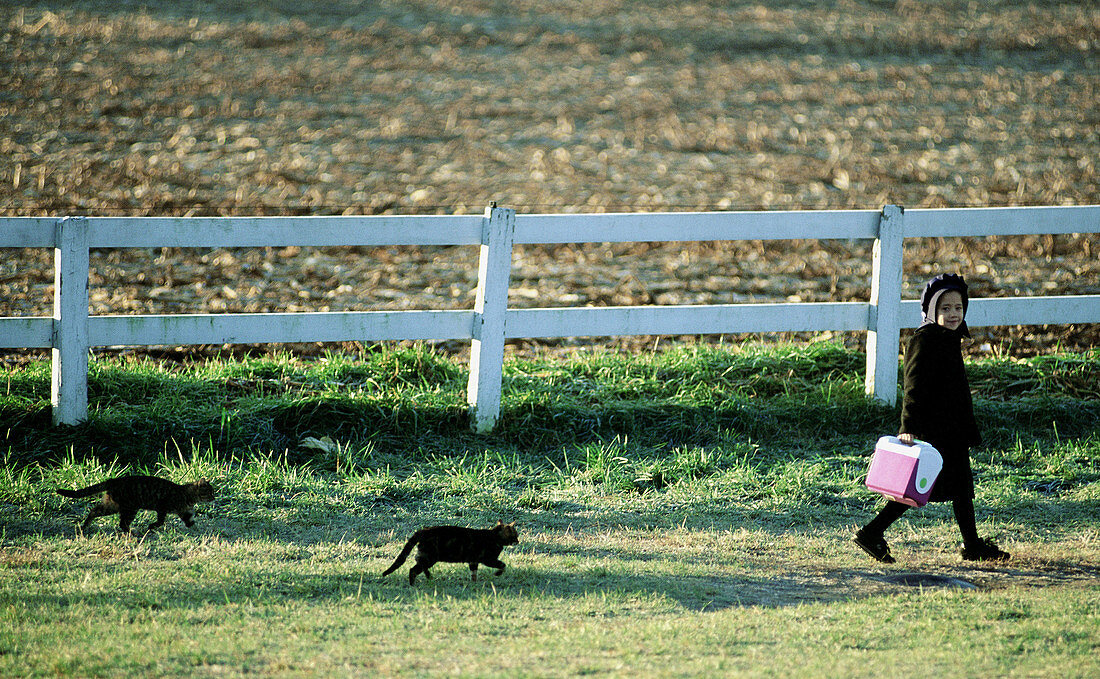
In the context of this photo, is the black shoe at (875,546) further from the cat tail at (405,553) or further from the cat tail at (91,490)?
the cat tail at (91,490)

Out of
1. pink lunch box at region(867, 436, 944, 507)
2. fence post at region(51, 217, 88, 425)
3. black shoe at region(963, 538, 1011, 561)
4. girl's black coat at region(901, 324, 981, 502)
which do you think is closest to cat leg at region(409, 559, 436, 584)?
pink lunch box at region(867, 436, 944, 507)

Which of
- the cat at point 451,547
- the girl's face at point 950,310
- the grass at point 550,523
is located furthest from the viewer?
the girl's face at point 950,310

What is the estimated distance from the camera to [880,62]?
81.6ft

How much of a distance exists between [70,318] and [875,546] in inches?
174

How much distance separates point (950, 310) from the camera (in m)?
5.23

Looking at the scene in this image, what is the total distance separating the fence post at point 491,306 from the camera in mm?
6969

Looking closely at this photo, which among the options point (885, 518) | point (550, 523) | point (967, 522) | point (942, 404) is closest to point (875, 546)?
point (885, 518)

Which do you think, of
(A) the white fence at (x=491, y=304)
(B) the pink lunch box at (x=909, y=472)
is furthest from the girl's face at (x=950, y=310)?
(A) the white fence at (x=491, y=304)

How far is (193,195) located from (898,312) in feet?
30.1

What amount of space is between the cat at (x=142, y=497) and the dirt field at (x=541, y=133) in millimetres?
4832

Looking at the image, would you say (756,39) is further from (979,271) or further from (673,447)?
(673,447)

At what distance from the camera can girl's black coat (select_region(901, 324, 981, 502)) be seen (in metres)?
5.27

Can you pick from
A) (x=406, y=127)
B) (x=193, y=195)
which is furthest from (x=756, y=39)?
(x=193, y=195)

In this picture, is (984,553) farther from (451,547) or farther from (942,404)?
(451,547)
